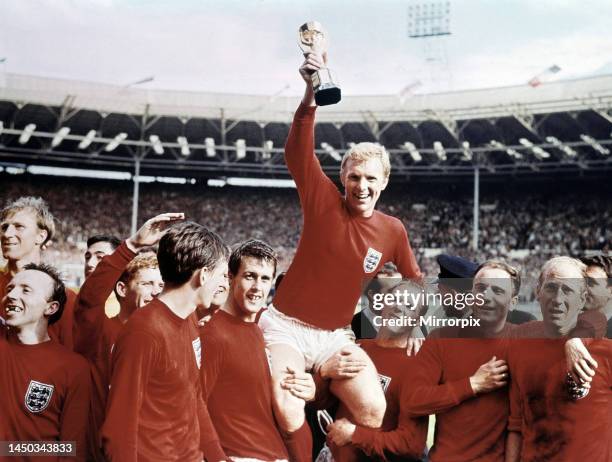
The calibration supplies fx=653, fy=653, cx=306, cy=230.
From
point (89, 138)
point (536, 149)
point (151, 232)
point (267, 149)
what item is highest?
point (536, 149)

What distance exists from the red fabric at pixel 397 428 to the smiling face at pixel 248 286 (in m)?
0.46

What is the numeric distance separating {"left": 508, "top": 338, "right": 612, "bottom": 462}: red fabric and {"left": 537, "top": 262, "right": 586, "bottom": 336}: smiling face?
7cm

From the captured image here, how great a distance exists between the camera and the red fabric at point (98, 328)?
7.79ft

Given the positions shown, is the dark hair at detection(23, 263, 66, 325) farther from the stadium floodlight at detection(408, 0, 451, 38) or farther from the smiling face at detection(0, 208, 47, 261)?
the stadium floodlight at detection(408, 0, 451, 38)

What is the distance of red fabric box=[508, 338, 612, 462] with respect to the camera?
238cm

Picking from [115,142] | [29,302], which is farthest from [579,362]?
[115,142]

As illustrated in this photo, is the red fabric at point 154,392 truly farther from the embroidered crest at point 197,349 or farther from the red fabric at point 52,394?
the red fabric at point 52,394

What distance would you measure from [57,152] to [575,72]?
8.24 metres

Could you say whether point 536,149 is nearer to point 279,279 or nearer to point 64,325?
point 279,279

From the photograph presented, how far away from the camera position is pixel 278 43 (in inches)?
126

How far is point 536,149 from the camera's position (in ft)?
38.3

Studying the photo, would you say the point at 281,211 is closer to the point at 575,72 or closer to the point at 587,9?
the point at 575,72

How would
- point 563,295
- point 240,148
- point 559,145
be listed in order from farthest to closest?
point 559,145 < point 240,148 < point 563,295

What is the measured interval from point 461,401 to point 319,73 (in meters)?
1.32
